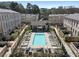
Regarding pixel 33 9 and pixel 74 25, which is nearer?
pixel 74 25

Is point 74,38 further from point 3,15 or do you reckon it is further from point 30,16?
point 30,16

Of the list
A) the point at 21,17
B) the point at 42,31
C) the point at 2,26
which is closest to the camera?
the point at 2,26

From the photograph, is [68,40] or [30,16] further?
[30,16]

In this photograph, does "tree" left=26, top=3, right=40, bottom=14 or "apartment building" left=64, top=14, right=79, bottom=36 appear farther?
"tree" left=26, top=3, right=40, bottom=14

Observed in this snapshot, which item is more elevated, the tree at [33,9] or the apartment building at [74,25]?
the tree at [33,9]

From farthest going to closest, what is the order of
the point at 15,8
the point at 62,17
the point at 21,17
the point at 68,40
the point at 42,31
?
the point at 15,8, the point at 21,17, the point at 62,17, the point at 42,31, the point at 68,40

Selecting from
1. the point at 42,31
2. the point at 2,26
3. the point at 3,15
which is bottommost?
the point at 42,31

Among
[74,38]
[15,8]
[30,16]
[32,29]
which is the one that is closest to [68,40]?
[74,38]

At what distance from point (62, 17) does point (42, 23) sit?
6.70 m

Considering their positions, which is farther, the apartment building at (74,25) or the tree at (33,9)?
the tree at (33,9)

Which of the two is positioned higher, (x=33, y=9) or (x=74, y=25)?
(x=33, y=9)

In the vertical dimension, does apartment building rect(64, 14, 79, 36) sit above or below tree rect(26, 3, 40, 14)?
below

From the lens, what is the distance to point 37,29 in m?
30.1

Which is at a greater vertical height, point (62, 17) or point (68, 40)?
point (62, 17)
